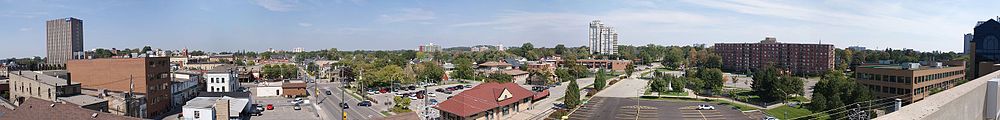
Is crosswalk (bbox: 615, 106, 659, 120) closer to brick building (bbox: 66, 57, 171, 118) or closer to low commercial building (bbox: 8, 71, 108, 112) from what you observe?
brick building (bbox: 66, 57, 171, 118)

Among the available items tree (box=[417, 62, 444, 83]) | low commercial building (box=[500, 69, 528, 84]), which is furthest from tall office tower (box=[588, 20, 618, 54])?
tree (box=[417, 62, 444, 83])

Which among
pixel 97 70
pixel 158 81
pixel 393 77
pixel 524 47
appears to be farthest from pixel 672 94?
pixel 524 47

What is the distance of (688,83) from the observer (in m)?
19.0

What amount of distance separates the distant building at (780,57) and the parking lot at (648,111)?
14874 mm

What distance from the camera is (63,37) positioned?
24688 mm

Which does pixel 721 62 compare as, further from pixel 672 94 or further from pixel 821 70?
pixel 672 94

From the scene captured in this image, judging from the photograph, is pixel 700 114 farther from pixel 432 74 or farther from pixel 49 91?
pixel 432 74

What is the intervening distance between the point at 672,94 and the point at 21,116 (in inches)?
544

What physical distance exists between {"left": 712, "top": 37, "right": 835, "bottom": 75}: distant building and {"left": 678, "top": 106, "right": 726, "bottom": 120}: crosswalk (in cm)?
1562

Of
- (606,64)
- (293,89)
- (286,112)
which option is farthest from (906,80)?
(606,64)

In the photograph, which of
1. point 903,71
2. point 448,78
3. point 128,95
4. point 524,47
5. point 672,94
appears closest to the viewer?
point 128,95

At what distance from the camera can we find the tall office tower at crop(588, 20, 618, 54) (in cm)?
5400

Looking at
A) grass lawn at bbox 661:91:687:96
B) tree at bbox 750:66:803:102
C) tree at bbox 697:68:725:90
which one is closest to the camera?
tree at bbox 750:66:803:102

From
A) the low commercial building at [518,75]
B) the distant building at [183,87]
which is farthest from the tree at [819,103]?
the low commercial building at [518,75]
